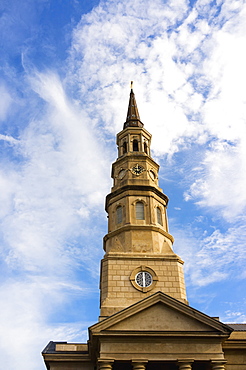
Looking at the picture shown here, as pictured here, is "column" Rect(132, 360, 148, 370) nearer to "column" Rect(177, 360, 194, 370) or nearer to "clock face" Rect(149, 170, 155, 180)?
"column" Rect(177, 360, 194, 370)

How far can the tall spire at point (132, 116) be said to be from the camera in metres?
44.0

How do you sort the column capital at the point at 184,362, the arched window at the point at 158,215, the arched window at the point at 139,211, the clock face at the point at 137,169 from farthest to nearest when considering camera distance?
the clock face at the point at 137,169, the arched window at the point at 158,215, the arched window at the point at 139,211, the column capital at the point at 184,362

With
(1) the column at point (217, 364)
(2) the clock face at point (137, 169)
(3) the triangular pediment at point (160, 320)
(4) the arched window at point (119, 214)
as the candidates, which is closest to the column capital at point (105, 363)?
(3) the triangular pediment at point (160, 320)

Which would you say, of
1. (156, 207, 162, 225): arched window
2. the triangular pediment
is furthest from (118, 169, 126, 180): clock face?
the triangular pediment

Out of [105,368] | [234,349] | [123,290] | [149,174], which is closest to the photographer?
[105,368]

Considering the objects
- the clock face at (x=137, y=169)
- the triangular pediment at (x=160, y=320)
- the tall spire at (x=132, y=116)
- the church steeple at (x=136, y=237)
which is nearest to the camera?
the triangular pediment at (x=160, y=320)

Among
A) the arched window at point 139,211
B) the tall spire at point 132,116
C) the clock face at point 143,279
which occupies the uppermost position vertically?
the tall spire at point 132,116

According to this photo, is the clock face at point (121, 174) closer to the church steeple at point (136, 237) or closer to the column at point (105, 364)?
the church steeple at point (136, 237)

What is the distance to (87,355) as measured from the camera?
28.9m

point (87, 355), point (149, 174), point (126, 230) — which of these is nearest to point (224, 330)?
point (87, 355)

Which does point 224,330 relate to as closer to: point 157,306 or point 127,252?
point 157,306

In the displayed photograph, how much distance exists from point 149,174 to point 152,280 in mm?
11307

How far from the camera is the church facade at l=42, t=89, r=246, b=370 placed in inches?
977

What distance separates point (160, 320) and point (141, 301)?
1.66 meters
